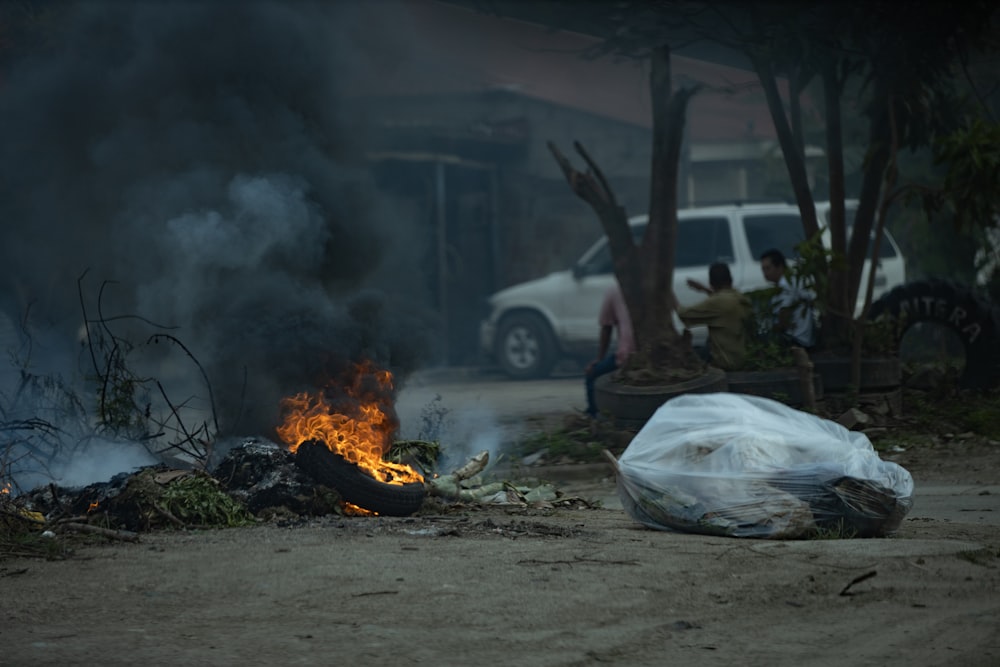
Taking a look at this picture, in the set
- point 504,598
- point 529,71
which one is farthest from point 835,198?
point 529,71

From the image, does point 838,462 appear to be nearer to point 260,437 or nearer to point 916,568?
point 916,568

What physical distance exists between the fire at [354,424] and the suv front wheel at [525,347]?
904 cm

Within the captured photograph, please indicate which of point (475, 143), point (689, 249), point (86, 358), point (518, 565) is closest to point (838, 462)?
point (518, 565)

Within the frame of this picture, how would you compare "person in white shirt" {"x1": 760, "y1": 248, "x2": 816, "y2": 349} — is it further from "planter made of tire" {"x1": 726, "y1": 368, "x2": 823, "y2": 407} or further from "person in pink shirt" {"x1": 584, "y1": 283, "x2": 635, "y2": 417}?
"person in pink shirt" {"x1": 584, "y1": 283, "x2": 635, "y2": 417}

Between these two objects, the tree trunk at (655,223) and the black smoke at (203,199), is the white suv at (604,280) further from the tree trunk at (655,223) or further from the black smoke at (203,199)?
the black smoke at (203,199)

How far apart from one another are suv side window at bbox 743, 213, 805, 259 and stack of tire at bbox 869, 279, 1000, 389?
345cm

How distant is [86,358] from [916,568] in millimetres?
7195

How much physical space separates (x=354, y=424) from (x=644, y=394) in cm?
295

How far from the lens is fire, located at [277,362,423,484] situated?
695 cm

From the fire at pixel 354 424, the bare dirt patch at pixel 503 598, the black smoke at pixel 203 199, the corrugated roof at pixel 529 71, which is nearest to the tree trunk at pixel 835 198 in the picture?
the corrugated roof at pixel 529 71

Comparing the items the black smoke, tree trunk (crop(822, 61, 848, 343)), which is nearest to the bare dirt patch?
the black smoke

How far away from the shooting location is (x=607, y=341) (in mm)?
10930

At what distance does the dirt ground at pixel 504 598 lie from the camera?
3824 mm

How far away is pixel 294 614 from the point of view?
4305 mm
